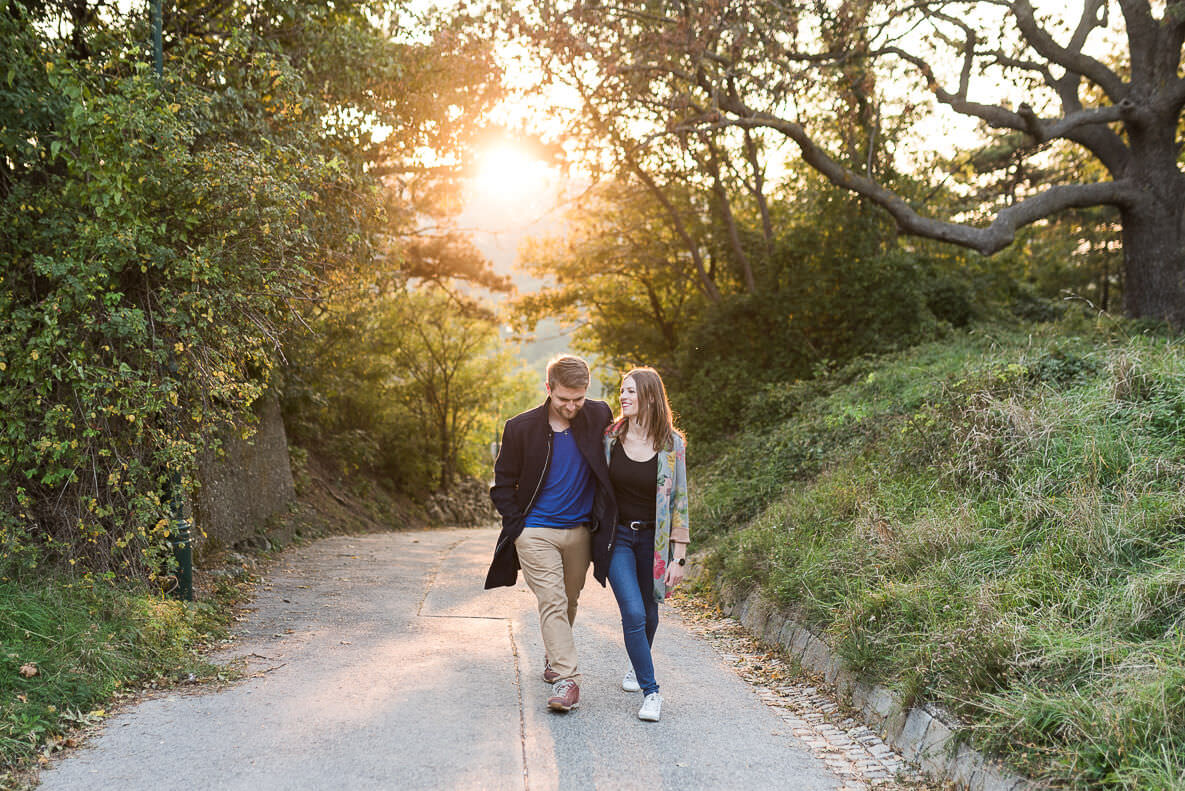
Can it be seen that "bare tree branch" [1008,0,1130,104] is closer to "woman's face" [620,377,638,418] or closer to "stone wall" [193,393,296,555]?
"woman's face" [620,377,638,418]

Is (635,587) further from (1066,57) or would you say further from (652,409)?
(1066,57)

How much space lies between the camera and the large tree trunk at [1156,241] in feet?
44.2

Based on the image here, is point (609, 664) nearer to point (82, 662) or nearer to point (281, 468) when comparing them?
point (82, 662)

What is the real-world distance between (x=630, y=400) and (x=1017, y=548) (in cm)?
265

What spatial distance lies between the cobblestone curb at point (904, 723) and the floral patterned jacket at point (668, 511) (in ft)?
4.32

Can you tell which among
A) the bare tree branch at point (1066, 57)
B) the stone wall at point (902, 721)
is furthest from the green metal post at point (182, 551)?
the bare tree branch at point (1066, 57)

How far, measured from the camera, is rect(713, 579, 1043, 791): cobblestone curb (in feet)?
13.0

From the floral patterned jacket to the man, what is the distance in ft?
0.72

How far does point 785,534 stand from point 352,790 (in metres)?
4.88

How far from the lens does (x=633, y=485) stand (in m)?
5.22

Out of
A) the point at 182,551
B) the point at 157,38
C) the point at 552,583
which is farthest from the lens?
the point at 182,551

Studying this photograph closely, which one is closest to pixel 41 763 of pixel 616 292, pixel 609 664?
pixel 609 664

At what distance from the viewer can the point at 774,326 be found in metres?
17.5

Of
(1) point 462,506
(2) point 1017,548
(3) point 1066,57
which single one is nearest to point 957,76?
(3) point 1066,57
